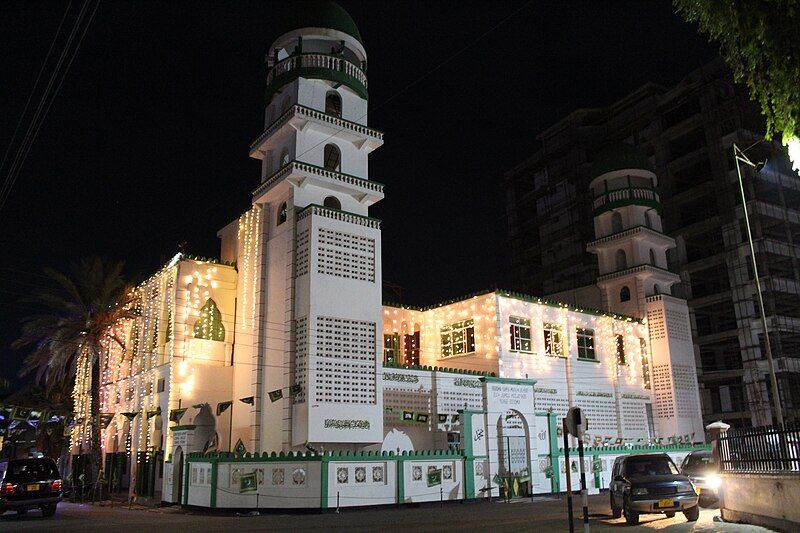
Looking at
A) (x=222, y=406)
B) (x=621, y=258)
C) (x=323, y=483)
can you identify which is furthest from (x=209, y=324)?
(x=621, y=258)

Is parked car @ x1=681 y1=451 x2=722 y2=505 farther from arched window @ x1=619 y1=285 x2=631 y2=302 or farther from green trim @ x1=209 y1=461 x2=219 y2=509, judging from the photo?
arched window @ x1=619 y1=285 x2=631 y2=302

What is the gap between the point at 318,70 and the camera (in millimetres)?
25859

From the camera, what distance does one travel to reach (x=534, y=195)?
6969 centimetres

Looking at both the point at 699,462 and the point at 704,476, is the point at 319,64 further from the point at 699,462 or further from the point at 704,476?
the point at 704,476

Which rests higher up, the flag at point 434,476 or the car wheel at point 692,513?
the flag at point 434,476

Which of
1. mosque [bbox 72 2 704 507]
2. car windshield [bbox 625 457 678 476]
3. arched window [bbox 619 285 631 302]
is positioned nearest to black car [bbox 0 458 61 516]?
mosque [bbox 72 2 704 507]

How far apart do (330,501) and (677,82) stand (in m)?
53.8

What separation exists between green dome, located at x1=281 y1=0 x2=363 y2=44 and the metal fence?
21.2 metres

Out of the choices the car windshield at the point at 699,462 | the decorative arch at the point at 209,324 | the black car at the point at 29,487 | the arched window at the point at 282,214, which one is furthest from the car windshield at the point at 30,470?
the car windshield at the point at 699,462

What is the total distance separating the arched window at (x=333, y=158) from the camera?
2617 centimetres

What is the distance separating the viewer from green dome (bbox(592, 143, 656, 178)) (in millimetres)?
38625

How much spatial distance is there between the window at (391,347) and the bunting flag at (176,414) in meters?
9.67

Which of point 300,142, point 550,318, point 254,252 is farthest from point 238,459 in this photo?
point 550,318

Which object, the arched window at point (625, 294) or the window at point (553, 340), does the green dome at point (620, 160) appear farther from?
the window at point (553, 340)
